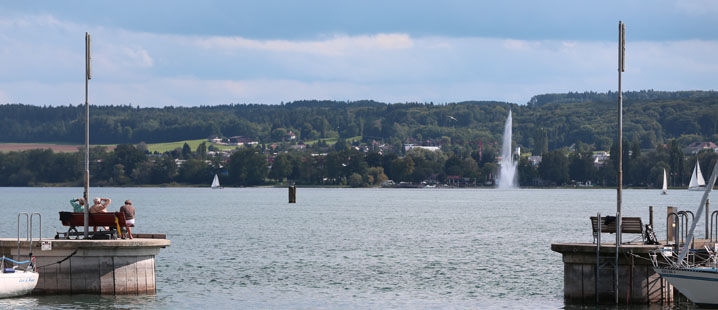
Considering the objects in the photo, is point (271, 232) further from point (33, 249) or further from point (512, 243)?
point (33, 249)

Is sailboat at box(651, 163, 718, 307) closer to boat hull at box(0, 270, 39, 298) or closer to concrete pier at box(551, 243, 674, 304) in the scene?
concrete pier at box(551, 243, 674, 304)

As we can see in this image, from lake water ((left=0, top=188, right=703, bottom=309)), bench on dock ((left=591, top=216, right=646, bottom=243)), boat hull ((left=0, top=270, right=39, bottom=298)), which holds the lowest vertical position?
lake water ((left=0, top=188, right=703, bottom=309))

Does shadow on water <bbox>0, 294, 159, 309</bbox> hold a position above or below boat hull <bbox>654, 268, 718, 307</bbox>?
below

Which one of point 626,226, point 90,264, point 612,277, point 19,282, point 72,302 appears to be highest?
point 626,226

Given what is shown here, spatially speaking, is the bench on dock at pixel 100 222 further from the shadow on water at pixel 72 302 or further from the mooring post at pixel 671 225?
the mooring post at pixel 671 225

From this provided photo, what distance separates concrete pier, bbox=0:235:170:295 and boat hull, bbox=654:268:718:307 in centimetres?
1401

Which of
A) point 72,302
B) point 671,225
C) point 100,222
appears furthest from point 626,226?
point 72,302

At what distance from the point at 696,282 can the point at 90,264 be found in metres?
16.6

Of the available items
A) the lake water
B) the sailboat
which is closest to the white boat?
the lake water

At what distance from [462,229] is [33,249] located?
2233 inches

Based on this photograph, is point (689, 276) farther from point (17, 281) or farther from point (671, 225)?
point (17, 281)

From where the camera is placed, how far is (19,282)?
30.3 meters

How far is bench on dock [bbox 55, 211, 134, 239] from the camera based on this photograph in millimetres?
31375

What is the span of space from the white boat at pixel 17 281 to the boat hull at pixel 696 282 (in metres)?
17.1
